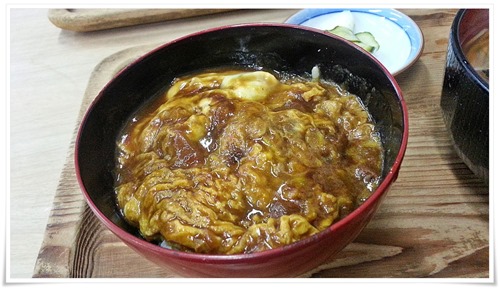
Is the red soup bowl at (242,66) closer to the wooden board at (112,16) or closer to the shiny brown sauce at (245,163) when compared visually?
the shiny brown sauce at (245,163)

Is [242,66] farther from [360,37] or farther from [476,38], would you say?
[476,38]

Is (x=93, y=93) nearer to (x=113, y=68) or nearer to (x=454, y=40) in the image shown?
(x=113, y=68)

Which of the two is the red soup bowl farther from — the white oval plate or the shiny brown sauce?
the white oval plate

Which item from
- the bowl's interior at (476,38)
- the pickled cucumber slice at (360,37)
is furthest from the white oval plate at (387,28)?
the bowl's interior at (476,38)

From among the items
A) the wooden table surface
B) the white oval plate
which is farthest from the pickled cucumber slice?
the wooden table surface

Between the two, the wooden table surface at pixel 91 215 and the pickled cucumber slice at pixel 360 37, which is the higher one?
the pickled cucumber slice at pixel 360 37
